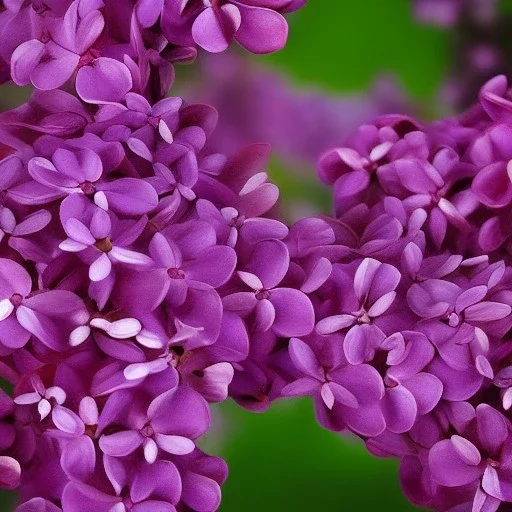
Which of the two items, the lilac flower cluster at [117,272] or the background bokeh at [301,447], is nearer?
the lilac flower cluster at [117,272]

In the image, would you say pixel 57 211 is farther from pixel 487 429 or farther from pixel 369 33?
pixel 369 33

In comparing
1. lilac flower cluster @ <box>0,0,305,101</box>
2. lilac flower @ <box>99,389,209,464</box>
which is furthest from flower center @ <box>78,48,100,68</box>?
lilac flower @ <box>99,389,209,464</box>

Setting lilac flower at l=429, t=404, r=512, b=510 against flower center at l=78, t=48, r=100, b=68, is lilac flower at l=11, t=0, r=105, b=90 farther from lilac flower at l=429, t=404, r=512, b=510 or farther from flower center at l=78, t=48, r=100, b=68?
lilac flower at l=429, t=404, r=512, b=510

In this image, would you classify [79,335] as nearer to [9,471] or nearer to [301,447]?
[9,471]

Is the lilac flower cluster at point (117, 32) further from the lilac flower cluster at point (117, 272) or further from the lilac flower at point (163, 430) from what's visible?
the lilac flower at point (163, 430)

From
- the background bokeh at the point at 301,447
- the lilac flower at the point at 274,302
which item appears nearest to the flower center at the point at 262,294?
the lilac flower at the point at 274,302

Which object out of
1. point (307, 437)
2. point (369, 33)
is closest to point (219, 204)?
point (307, 437)

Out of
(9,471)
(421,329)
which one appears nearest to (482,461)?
(421,329)

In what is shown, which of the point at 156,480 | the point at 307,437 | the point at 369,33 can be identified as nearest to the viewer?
the point at 156,480
